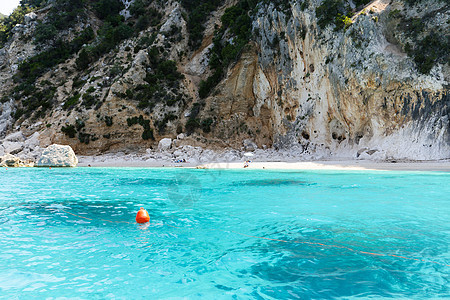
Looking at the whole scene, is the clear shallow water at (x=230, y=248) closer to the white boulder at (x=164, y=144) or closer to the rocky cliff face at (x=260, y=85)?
the rocky cliff face at (x=260, y=85)

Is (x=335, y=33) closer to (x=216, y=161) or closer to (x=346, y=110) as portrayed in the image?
(x=346, y=110)

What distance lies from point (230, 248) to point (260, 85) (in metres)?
31.2

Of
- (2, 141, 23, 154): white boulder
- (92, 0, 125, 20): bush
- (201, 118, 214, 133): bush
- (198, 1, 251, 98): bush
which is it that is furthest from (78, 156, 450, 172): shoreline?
(92, 0, 125, 20): bush

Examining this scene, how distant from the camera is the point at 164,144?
33.7 meters

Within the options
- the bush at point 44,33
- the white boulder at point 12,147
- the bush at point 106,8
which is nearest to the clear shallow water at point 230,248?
the white boulder at point 12,147

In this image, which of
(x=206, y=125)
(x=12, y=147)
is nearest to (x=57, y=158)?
(x=12, y=147)

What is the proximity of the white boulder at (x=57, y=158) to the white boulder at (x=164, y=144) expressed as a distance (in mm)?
9149

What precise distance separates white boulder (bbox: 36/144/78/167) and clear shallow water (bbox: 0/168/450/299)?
19.0m

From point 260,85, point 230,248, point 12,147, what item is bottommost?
point 230,248

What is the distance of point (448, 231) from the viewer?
6.48 meters

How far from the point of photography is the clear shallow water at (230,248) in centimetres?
412

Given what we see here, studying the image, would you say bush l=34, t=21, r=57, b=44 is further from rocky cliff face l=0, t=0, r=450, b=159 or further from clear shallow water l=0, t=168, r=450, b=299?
clear shallow water l=0, t=168, r=450, b=299

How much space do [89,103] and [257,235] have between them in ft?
112

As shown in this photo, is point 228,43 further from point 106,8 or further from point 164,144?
point 106,8
